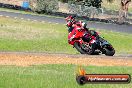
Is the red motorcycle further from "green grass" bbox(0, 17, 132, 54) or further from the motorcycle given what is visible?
"green grass" bbox(0, 17, 132, 54)

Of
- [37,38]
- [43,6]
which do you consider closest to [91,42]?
[37,38]

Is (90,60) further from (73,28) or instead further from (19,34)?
(19,34)

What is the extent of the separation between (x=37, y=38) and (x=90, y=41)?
9.28 m

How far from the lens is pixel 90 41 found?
848 inches

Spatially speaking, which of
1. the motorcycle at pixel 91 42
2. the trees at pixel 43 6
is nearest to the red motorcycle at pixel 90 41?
the motorcycle at pixel 91 42

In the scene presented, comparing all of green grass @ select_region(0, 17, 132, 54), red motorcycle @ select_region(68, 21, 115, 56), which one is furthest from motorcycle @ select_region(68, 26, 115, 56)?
green grass @ select_region(0, 17, 132, 54)

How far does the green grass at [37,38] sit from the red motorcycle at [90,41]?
Answer: 4.69 meters

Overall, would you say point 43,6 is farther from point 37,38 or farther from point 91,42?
point 91,42

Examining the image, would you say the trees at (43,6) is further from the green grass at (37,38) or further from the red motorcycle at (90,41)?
the red motorcycle at (90,41)

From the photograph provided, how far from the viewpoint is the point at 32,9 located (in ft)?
181

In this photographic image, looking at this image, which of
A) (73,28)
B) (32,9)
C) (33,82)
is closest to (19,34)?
(73,28)

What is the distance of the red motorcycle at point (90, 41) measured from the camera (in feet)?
70.3

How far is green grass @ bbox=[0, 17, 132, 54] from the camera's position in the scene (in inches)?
1065

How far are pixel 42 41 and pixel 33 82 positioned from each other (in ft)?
65.9
